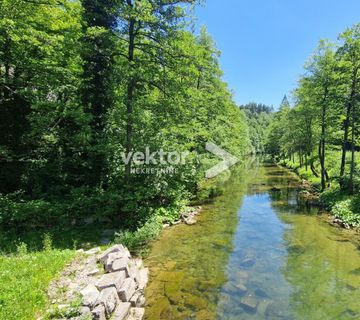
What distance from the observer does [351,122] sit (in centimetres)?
1880

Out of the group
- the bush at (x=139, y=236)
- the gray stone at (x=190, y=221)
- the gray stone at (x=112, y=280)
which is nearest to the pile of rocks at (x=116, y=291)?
the gray stone at (x=112, y=280)

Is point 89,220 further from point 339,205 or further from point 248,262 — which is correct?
point 339,205

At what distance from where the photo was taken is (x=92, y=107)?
619 inches

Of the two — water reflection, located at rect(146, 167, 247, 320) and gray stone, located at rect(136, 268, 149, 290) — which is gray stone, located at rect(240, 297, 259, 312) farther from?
gray stone, located at rect(136, 268, 149, 290)

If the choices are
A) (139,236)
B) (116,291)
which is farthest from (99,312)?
(139,236)

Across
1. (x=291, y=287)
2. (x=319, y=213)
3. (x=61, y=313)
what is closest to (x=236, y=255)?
(x=291, y=287)

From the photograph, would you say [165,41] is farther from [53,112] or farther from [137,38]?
[53,112]

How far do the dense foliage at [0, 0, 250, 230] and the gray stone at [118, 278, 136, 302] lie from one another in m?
4.86

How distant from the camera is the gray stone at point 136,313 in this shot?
668 cm

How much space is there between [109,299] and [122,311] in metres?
0.51

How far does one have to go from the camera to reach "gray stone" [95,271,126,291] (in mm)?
6711

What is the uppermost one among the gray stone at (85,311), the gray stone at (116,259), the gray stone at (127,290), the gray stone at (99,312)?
the gray stone at (116,259)

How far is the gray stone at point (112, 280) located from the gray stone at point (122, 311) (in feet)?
1.41

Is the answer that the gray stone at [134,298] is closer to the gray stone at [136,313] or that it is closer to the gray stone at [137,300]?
the gray stone at [137,300]
